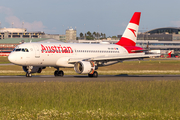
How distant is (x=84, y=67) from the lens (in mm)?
36188

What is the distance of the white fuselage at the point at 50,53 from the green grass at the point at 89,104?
15.4 meters

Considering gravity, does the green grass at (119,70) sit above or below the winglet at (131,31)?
below

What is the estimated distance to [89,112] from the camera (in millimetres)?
13828

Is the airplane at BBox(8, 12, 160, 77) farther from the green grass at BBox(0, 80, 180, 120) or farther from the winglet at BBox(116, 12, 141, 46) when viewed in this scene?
the green grass at BBox(0, 80, 180, 120)

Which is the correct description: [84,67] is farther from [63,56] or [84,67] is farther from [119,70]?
[119,70]

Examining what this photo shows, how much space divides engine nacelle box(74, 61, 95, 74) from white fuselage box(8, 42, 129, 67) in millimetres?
1385

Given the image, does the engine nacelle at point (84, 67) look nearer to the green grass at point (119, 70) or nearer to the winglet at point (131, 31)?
the winglet at point (131, 31)

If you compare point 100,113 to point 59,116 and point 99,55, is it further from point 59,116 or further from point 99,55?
point 99,55

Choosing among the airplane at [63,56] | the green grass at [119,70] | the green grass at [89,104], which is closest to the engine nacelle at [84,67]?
the airplane at [63,56]

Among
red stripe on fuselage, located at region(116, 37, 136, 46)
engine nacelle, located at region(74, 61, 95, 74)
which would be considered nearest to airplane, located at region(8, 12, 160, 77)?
engine nacelle, located at region(74, 61, 95, 74)

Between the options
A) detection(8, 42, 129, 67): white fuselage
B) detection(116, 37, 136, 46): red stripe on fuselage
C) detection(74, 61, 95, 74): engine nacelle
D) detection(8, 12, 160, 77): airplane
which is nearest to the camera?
detection(8, 42, 129, 67): white fuselage

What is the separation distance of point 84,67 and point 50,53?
15.2ft

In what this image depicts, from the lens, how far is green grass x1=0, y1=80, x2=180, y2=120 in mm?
13453

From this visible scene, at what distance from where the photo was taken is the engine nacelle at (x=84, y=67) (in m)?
36.3
